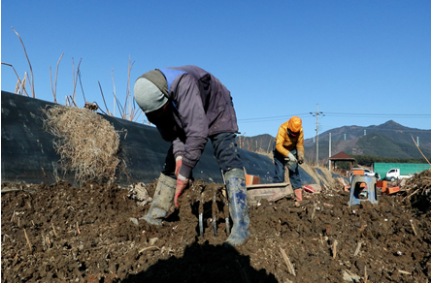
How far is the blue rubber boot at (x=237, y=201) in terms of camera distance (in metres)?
2.13

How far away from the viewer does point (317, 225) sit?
8.04ft

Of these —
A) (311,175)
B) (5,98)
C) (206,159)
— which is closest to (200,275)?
(5,98)

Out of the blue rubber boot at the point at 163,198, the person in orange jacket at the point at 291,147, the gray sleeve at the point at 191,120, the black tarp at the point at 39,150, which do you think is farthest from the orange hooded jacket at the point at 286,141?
the gray sleeve at the point at 191,120

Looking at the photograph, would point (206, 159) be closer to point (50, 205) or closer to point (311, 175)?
point (50, 205)

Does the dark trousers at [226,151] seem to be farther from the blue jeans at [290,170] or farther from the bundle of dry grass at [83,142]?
the blue jeans at [290,170]

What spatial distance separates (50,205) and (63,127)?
53.1 inches

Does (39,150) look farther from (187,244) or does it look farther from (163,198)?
(187,244)

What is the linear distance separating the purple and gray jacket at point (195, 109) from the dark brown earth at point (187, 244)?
555 millimetres

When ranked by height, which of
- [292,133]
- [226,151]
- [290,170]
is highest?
[292,133]

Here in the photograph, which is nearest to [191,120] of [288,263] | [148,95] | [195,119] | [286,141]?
[195,119]

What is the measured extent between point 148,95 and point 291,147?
11.5 feet

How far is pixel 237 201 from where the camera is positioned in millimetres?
2180

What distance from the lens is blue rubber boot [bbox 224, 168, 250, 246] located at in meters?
2.13

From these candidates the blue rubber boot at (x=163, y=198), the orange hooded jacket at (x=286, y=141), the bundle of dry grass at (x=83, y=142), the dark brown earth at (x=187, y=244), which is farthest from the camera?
the orange hooded jacket at (x=286, y=141)
